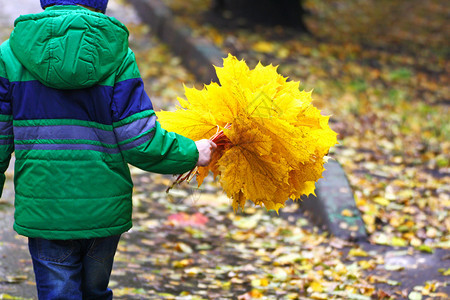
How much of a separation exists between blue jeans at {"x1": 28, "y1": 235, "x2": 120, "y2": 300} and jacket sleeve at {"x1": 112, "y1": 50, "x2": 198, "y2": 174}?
372 millimetres

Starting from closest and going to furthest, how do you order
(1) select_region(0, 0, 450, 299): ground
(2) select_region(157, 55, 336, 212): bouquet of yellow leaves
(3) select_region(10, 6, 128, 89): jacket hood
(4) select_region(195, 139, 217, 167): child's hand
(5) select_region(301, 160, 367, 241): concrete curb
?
(3) select_region(10, 6, 128, 89): jacket hood < (4) select_region(195, 139, 217, 167): child's hand < (2) select_region(157, 55, 336, 212): bouquet of yellow leaves < (1) select_region(0, 0, 450, 299): ground < (5) select_region(301, 160, 367, 241): concrete curb

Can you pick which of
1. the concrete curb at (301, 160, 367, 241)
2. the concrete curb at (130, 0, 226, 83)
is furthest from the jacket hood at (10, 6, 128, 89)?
the concrete curb at (130, 0, 226, 83)

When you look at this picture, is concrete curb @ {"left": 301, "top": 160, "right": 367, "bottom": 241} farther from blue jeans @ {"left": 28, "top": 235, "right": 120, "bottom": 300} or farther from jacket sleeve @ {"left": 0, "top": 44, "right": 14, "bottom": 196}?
jacket sleeve @ {"left": 0, "top": 44, "right": 14, "bottom": 196}

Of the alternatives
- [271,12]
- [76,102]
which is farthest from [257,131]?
[271,12]

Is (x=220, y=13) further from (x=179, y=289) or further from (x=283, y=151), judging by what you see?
(x=283, y=151)

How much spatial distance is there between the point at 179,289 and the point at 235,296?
12.8 inches

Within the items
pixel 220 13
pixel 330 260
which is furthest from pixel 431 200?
pixel 220 13

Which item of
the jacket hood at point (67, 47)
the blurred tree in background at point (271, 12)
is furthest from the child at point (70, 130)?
the blurred tree in background at point (271, 12)

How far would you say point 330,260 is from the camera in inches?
171

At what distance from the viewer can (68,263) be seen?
2535 millimetres

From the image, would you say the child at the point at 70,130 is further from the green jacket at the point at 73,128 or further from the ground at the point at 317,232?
the ground at the point at 317,232

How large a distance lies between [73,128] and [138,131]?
237mm

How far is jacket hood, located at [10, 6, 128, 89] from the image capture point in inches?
91.7

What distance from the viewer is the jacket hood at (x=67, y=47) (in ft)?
7.64
